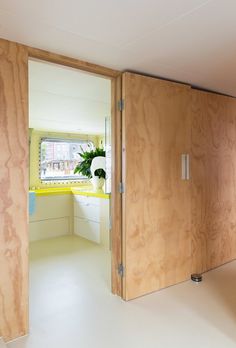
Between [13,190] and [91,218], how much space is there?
102 inches

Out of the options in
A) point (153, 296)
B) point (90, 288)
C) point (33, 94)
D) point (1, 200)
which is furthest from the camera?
point (33, 94)

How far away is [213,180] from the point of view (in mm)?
3207

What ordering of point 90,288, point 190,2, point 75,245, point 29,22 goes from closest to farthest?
point 190,2
point 29,22
point 90,288
point 75,245

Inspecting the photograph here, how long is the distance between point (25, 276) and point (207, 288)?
181 centimetres

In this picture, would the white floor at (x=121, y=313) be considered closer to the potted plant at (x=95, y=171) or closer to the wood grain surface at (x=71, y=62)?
the potted plant at (x=95, y=171)

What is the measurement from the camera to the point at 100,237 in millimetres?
4238

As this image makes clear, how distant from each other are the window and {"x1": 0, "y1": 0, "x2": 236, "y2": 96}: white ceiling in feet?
10.3

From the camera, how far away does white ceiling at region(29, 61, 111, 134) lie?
8.23ft

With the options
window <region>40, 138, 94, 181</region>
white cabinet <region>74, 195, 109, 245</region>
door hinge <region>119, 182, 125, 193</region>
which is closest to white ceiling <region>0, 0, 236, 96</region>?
door hinge <region>119, 182, 125, 193</region>

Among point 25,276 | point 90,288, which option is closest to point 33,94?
point 25,276

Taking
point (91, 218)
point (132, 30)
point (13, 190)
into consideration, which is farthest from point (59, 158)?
point (132, 30)

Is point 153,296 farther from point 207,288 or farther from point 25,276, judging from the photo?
point 25,276

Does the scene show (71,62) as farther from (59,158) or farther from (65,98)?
(59,158)

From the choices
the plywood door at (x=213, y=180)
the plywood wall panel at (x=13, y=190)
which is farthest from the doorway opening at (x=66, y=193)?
the plywood door at (x=213, y=180)
